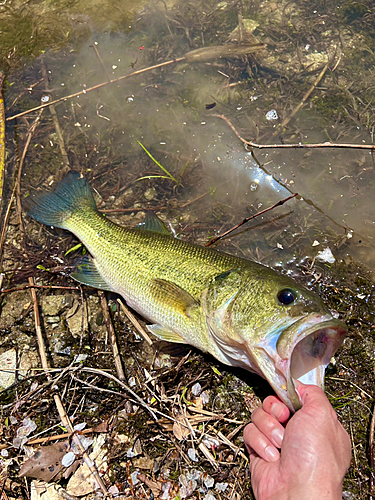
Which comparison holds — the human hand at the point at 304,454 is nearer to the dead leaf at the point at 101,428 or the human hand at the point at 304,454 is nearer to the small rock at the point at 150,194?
the dead leaf at the point at 101,428

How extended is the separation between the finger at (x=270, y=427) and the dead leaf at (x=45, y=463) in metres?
1.93

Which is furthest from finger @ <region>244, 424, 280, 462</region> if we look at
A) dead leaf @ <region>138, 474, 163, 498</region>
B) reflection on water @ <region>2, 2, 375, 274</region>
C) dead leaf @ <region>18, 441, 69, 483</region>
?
reflection on water @ <region>2, 2, 375, 274</region>

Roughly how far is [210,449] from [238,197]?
295cm

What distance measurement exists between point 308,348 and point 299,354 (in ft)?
0.30

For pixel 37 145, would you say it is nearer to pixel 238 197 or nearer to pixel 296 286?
pixel 238 197

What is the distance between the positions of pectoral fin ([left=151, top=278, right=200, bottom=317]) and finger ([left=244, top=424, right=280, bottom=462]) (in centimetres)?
113

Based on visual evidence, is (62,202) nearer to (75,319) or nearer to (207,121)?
(75,319)

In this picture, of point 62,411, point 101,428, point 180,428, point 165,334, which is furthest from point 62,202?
point 180,428

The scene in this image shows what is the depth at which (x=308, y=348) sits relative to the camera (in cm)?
253

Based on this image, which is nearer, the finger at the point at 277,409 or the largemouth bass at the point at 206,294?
the largemouth bass at the point at 206,294

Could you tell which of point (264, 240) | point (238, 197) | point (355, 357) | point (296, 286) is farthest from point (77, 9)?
point (355, 357)

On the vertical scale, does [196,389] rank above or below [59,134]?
below

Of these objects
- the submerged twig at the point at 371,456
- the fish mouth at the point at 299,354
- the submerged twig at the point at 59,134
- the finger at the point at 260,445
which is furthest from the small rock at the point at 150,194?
the submerged twig at the point at 371,456

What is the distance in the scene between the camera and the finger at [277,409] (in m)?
2.60
